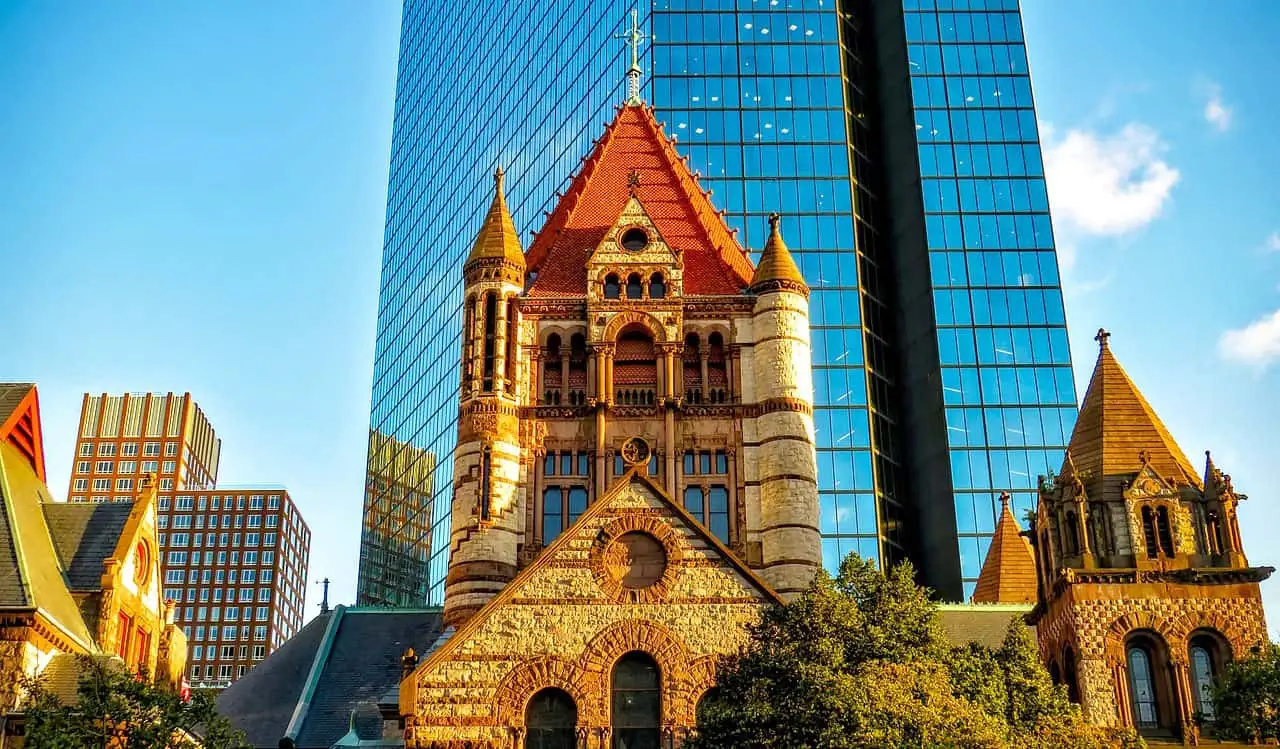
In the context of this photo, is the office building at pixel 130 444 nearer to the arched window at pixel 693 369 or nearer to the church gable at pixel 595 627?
the arched window at pixel 693 369

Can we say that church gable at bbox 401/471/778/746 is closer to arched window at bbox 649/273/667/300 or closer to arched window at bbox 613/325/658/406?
arched window at bbox 613/325/658/406

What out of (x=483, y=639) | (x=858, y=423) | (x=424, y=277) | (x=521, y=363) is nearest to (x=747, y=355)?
(x=521, y=363)

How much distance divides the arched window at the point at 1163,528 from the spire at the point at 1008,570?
17646mm

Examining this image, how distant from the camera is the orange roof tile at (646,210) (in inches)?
2112

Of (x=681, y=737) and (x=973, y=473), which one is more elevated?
(x=973, y=473)

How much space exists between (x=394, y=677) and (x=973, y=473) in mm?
50494

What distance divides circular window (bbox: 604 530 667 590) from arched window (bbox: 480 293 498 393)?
15.7 metres

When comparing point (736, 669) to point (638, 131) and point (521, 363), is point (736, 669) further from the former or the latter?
point (638, 131)

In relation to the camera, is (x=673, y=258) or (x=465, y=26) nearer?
(x=673, y=258)

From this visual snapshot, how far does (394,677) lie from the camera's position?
162ft

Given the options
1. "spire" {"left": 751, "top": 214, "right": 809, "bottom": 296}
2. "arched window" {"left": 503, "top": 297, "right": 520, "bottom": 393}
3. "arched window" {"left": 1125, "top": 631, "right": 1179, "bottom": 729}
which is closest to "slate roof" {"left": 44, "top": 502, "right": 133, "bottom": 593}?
"arched window" {"left": 503, "top": 297, "right": 520, "bottom": 393}

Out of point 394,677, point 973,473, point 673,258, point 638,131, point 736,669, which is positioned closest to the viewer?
point 736,669

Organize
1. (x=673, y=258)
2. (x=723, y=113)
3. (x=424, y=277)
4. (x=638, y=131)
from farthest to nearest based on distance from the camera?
(x=424, y=277) → (x=723, y=113) → (x=638, y=131) → (x=673, y=258)

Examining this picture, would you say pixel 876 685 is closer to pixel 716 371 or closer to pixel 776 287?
pixel 716 371
